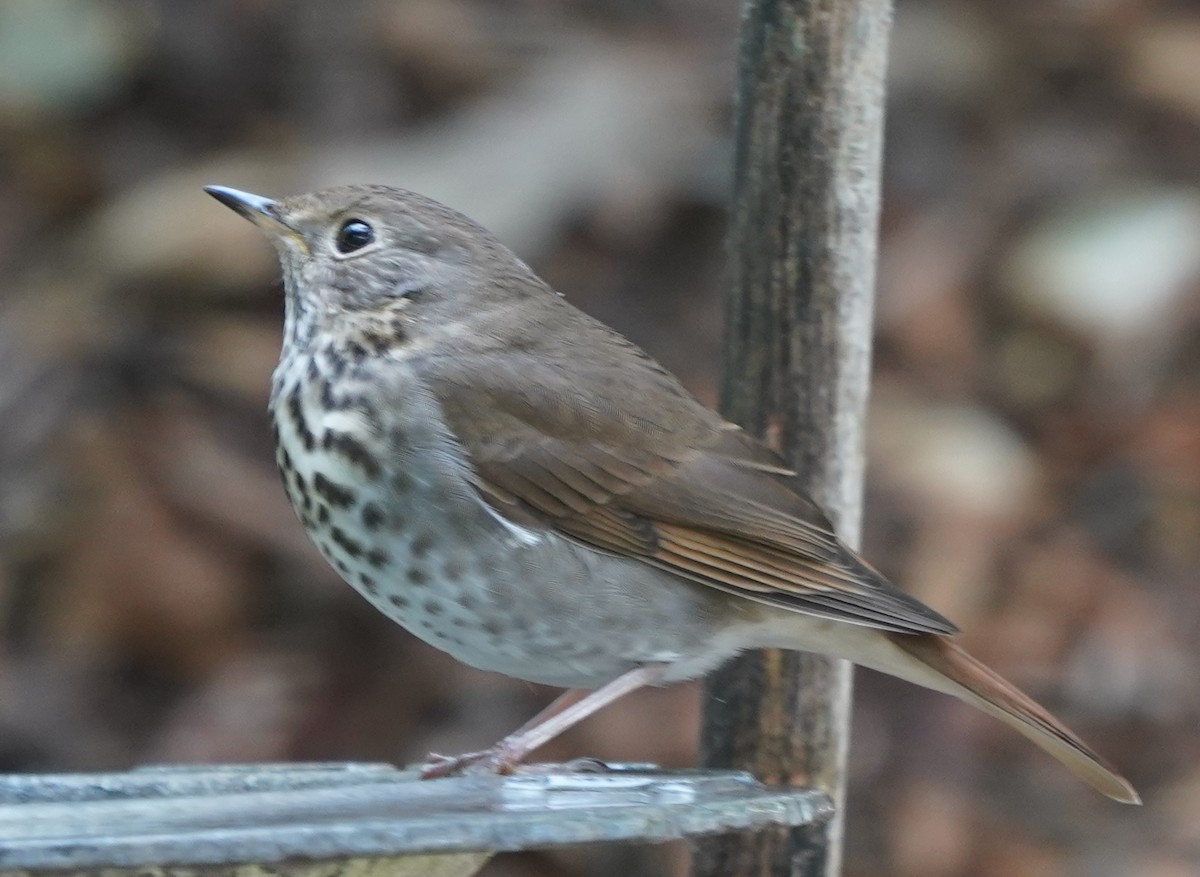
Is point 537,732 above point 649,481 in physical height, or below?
below

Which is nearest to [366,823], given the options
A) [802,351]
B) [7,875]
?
[7,875]

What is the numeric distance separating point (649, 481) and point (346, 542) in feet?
1.60

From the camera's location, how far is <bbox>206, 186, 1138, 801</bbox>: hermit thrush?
110 inches

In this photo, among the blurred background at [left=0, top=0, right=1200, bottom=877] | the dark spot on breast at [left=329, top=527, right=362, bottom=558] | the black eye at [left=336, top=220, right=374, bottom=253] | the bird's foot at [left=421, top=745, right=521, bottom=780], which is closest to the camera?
the bird's foot at [left=421, top=745, right=521, bottom=780]

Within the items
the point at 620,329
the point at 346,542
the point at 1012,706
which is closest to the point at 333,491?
the point at 346,542

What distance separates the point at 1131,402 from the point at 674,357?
4.79ft

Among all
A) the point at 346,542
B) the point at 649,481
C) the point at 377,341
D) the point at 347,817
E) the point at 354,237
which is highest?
the point at 354,237

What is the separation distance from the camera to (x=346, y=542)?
2.80 metres

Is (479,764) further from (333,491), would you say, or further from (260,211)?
(260,211)

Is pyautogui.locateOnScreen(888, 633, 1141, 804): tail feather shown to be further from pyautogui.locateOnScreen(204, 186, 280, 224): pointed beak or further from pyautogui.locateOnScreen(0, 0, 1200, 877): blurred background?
pyautogui.locateOnScreen(0, 0, 1200, 877): blurred background

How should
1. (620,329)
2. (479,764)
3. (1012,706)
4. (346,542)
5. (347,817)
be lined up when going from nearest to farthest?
1. (347,817)
2. (479,764)
3. (346,542)
4. (1012,706)
5. (620,329)

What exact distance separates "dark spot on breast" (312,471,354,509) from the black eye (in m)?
0.48

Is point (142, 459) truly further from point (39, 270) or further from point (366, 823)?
point (366, 823)

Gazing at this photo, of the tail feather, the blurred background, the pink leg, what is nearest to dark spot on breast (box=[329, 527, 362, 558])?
the pink leg
